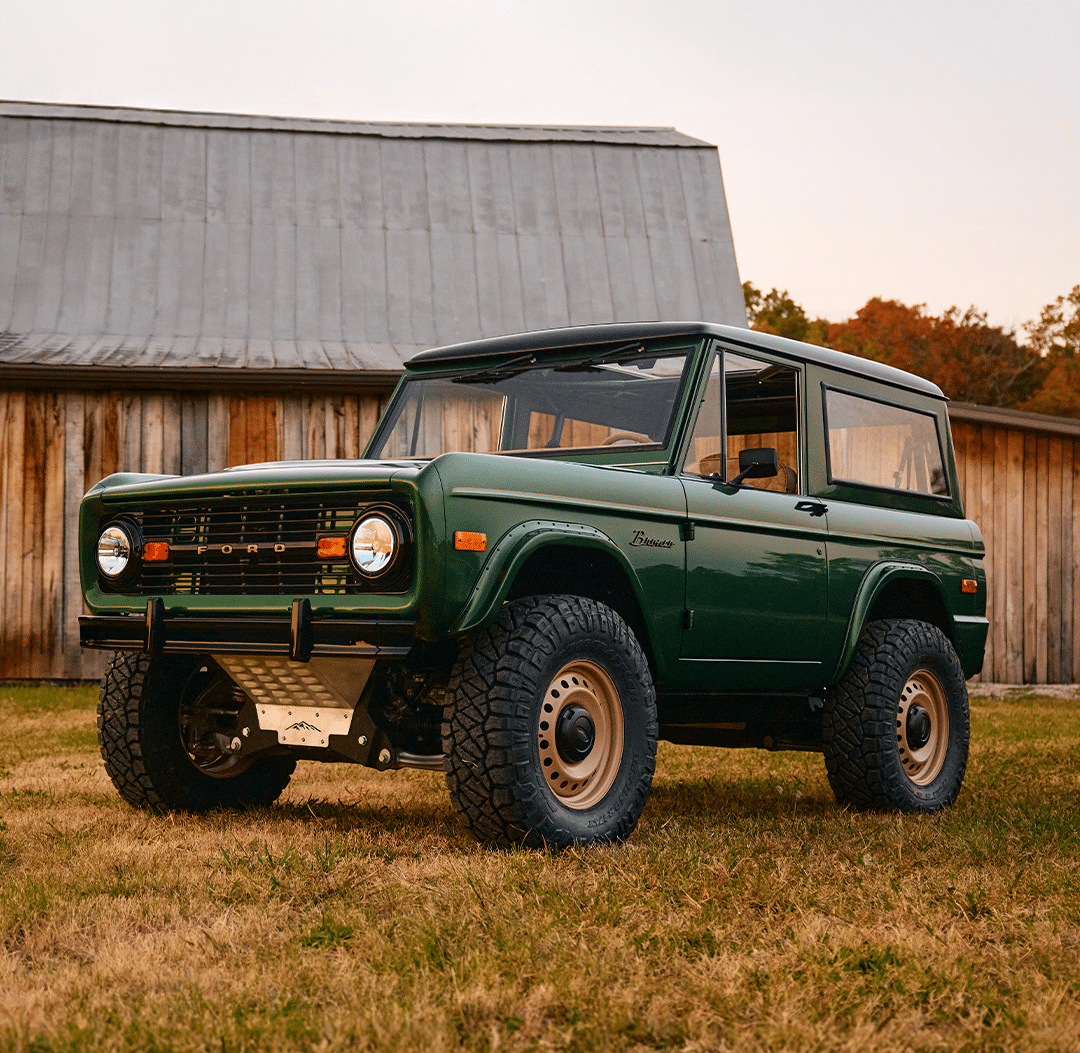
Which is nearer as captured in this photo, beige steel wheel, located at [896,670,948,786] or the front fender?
the front fender

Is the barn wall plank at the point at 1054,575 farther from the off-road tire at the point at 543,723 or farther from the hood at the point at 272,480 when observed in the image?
the hood at the point at 272,480

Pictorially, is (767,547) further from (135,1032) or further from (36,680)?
(36,680)

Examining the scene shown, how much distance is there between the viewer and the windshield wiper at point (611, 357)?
5.63 m

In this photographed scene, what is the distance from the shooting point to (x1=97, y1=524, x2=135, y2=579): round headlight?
16.8 feet

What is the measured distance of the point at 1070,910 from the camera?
12.4 feet

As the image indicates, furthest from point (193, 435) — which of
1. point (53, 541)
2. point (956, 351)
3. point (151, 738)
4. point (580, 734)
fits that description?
point (956, 351)

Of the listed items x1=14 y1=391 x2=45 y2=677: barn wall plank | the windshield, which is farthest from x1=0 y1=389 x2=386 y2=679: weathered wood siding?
the windshield

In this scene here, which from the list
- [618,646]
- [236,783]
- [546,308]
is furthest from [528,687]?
[546,308]

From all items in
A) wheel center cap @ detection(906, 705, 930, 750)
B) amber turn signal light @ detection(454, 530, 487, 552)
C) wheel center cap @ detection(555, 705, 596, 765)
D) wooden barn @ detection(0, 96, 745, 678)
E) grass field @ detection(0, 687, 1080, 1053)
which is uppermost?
wooden barn @ detection(0, 96, 745, 678)

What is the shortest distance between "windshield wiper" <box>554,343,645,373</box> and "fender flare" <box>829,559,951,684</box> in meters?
1.52

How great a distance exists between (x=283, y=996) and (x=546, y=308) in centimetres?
1195

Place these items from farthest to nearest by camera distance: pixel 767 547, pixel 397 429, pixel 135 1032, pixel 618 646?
pixel 397 429, pixel 767 547, pixel 618 646, pixel 135 1032

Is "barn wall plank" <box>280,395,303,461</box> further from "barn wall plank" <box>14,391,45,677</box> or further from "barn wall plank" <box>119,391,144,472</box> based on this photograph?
"barn wall plank" <box>14,391,45,677</box>

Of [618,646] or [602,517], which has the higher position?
[602,517]
